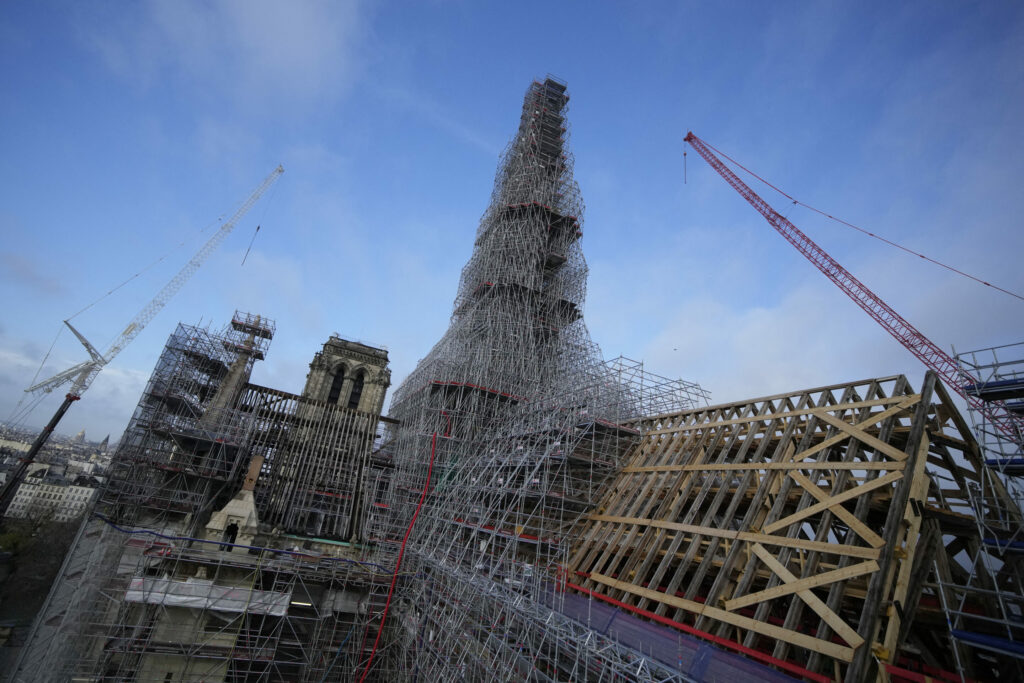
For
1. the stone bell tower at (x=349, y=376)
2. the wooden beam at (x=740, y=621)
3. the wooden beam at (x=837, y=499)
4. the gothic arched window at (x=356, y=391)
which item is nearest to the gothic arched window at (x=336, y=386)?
the stone bell tower at (x=349, y=376)

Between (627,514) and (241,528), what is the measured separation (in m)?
17.7

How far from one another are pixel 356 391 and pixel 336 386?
4.81 ft

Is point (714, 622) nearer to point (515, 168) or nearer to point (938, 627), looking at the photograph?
point (938, 627)

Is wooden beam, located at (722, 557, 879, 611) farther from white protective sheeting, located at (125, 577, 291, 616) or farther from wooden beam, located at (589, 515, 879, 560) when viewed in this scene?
white protective sheeting, located at (125, 577, 291, 616)

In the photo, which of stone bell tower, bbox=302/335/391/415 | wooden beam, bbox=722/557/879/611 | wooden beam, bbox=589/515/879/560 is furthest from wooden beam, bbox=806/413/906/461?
stone bell tower, bbox=302/335/391/415

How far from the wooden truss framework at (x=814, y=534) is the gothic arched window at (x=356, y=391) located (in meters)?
24.8

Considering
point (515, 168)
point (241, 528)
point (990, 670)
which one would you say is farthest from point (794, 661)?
point (515, 168)

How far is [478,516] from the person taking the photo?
56.6 ft

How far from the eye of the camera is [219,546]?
802 inches

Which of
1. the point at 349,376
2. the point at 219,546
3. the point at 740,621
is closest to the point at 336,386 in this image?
the point at 349,376

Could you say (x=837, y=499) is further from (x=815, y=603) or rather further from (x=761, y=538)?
(x=815, y=603)

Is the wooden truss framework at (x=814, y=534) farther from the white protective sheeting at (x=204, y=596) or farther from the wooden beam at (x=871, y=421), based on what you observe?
the white protective sheeting at (x=204, y=596)

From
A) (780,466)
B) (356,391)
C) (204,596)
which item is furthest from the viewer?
(356,391)

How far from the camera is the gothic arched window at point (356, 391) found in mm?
34875
